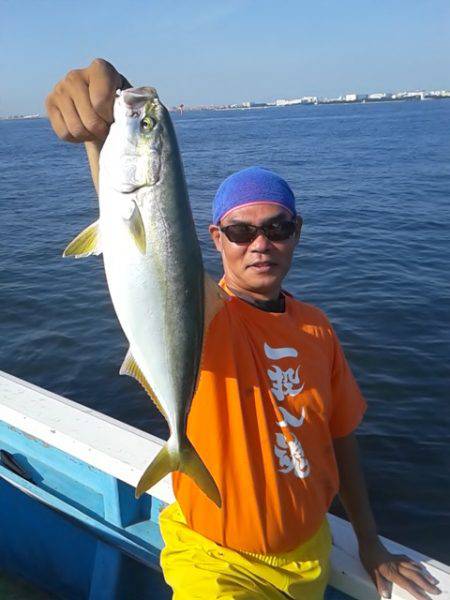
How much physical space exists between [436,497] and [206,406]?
5148 millimetres

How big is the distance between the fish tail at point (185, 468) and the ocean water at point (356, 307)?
182 inches

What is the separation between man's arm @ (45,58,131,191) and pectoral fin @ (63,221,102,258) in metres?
0.38

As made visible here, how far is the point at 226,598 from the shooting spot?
2225mm

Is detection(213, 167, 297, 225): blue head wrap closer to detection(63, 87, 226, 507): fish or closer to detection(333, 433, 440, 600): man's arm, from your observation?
detection(63, 87, 226, 507): fish

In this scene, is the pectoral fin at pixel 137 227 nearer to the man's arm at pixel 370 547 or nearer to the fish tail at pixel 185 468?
the fish tail at pixel 185 468

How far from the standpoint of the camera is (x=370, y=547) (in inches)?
110

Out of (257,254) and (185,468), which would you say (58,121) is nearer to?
(257,254)

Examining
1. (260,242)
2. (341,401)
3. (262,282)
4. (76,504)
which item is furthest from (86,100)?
(76,504)

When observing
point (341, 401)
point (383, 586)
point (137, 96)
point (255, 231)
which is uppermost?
point (137, 96)

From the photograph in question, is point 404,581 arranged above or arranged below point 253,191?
below

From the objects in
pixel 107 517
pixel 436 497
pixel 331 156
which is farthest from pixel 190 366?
pixel 331 156

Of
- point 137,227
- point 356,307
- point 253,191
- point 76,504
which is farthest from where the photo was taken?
point 356,307

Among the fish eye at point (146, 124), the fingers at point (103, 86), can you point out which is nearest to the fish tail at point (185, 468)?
the fish eye at point (146, 124)

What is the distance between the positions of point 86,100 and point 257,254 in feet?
3.19
